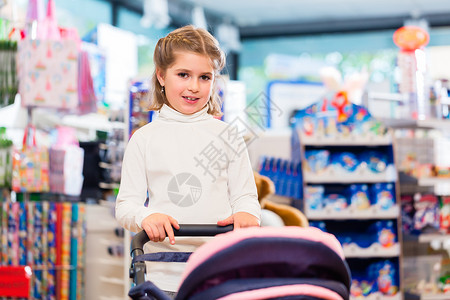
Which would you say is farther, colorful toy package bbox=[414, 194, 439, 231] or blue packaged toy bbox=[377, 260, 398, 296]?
colorful toy package bbox=[414, 194, 439, 231]

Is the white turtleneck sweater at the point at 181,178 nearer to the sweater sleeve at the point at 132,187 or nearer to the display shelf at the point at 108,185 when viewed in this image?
the sweater sleeve at the point at 132,187

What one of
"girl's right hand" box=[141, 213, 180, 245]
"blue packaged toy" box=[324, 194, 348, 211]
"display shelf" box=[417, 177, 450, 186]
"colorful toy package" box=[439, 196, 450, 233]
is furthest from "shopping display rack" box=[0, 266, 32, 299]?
"colorful toy package" box=[439, 196, 450, 233]

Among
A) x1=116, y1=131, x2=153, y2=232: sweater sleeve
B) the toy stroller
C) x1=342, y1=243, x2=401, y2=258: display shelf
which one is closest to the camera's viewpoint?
the toy stroller

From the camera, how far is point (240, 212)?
149 centimetres

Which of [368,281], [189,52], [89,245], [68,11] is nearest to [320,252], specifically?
[189,52]

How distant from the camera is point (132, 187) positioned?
1520 millimetres

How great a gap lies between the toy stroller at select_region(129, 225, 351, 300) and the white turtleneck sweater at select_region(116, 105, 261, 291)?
49 cm

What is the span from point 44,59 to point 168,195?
2057mm

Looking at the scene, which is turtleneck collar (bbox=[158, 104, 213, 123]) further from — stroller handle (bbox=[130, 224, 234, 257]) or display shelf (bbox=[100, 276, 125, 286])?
display shelf (bbox=[100, 276, 125, 286])

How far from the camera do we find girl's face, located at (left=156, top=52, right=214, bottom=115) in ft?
5.06

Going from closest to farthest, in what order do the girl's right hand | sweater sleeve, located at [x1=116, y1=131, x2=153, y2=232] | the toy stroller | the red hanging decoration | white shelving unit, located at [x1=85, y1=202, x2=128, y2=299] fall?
the toy stroller → the girl's right hand → sweater sleeve, located at [x1=116, y1=131, x2=153, y2=232] → white shelving unit, located at [x1=85, y1=202, x2=128, y2=299] → the red hanging decoration

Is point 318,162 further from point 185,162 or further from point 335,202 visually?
point 185,162

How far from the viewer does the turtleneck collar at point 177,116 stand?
161cm

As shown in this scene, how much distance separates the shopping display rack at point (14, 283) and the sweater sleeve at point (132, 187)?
123 centimetres
